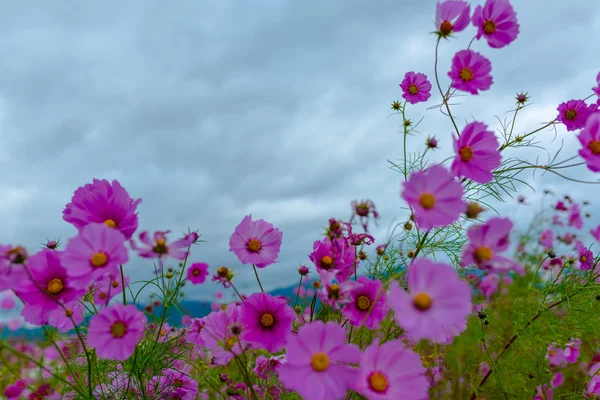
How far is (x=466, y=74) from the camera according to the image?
34.3 inches

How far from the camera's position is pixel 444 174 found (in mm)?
557

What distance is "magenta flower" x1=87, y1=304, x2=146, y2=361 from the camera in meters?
0.66

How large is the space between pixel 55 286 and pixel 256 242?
0.34 metres

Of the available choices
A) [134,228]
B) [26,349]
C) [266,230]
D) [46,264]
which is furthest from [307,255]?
[26,349]

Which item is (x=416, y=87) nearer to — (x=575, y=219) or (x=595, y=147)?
(x=595, y=147)

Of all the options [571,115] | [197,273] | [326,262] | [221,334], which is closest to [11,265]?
[221,334]

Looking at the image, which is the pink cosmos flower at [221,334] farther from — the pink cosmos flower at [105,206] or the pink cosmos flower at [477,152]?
the pink cosmos flower at [477,152]

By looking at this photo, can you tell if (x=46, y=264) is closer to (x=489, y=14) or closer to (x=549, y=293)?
(x=489, y=14)

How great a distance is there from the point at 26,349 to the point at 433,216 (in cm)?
249

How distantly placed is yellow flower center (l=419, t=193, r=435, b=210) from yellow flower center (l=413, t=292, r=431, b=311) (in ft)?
0.37

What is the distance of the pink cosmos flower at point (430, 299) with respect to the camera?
51 cm

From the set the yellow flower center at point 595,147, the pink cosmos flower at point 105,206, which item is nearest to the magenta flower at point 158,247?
the pink cosmos flower at point 105,206

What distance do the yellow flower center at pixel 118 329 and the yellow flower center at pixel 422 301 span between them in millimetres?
440

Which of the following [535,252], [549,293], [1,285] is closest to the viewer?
[1,285]
